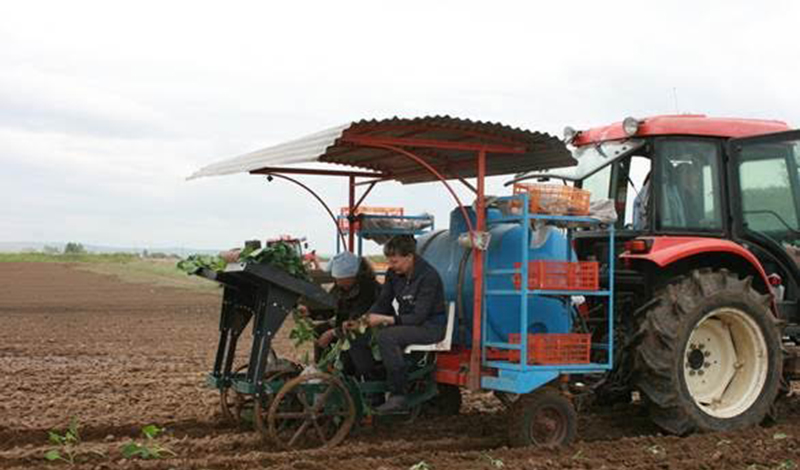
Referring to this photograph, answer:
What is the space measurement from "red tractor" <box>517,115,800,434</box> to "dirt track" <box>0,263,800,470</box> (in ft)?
1.40

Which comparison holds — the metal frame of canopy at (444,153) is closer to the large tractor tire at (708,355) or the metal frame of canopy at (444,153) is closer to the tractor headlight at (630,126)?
the tractor headlight at (630,126)

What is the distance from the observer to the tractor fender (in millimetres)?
7883

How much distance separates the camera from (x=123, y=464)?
679 cm

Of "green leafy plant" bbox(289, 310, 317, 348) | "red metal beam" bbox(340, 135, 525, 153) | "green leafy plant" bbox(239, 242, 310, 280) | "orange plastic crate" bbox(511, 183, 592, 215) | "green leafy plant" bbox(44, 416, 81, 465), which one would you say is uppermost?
"red metal beam" bbox(340, 135, 525, 153)

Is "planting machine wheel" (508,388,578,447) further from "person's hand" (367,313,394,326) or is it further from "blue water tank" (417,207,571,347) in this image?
"person's hand" (367,313,394,326)

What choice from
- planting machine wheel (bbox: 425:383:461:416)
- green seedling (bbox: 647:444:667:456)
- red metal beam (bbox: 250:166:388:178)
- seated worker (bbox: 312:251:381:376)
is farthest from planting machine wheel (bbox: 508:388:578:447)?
red metal beam (bbox: 250:166:388:178)

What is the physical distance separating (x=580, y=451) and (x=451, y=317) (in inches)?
56.5

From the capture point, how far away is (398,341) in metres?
7.82

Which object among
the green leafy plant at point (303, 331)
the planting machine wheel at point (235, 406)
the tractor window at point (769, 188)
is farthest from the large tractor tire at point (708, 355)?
the planting machine wheel at point (235, 406)

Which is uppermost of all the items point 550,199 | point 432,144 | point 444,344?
point 432,144

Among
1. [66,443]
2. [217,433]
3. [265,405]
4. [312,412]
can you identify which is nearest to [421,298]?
[312,412]

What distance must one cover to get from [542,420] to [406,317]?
1279 millimetres

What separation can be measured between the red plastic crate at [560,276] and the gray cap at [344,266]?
153 centimetres

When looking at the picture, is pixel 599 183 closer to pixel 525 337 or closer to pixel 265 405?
pixel 525 337
